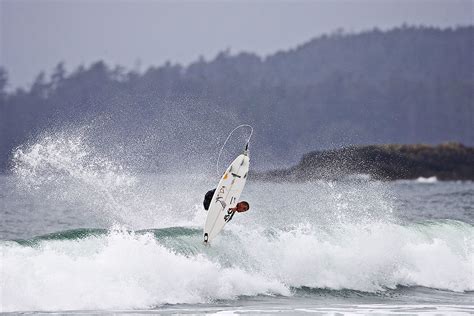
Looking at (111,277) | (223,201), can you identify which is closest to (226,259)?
(223,201)

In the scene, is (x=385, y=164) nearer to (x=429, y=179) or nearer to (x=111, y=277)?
(x=429, y=179)

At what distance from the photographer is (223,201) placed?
17.5 metres

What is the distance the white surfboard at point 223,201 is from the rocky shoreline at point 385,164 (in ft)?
76.1

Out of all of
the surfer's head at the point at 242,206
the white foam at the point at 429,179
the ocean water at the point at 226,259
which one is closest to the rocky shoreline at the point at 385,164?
the white foam at the point at 429,179

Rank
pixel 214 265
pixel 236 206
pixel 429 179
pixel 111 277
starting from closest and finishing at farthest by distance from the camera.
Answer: pixel 111 277, pixel 214 265, pixel 236 206, pixel 429 179

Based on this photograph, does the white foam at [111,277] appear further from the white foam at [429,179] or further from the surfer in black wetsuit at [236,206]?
the white foam at [429,179]

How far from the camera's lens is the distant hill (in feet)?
267

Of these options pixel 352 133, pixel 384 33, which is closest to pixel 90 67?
pixel 352 133

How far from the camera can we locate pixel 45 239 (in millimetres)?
15312

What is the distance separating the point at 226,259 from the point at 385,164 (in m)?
54.9

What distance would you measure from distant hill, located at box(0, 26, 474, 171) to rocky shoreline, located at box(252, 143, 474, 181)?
15.7 ft

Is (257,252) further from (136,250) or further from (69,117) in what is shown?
(69,117)

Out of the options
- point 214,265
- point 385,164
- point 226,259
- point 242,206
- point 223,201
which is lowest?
point 214,265

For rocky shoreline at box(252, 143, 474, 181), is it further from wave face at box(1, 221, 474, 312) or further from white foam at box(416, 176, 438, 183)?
wave face at box(1, 221, 474, 312)
